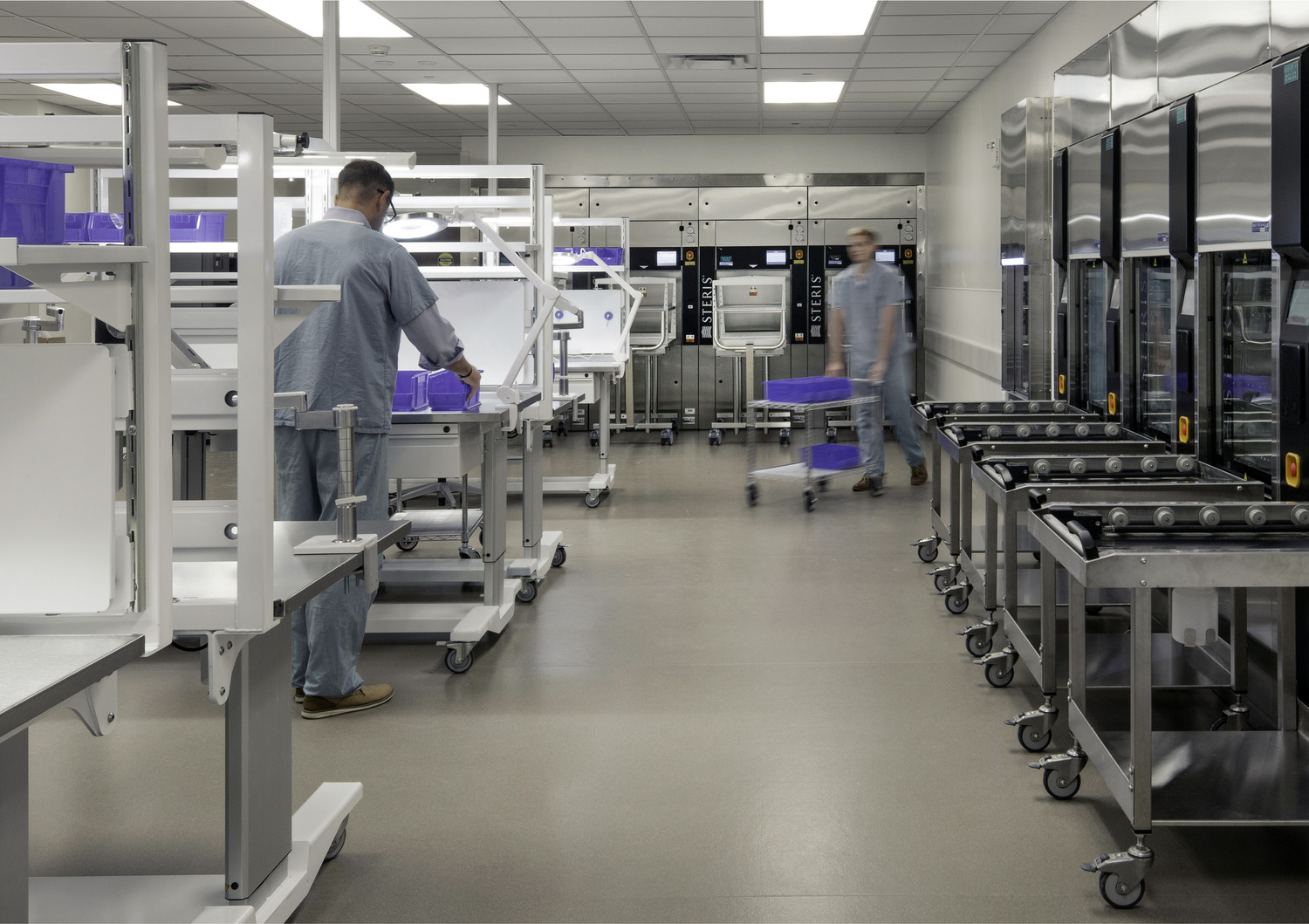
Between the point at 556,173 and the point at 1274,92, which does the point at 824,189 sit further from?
the point at 1274,92

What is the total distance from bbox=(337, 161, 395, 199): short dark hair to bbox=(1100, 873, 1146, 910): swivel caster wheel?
2667 mm

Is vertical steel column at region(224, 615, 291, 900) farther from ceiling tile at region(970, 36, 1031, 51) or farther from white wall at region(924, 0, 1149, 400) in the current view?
ceiling tile at region(970, 36, 1031, 51)

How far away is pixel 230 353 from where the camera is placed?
4621 millimetres

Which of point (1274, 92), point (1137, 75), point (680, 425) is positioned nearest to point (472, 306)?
point (1137, 75)

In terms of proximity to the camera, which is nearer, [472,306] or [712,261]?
[472,306]

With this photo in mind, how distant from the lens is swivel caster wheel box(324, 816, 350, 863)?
8.39 ft

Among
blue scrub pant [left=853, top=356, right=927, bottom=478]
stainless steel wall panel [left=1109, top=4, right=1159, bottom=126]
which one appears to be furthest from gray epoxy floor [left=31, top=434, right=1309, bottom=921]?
blue scrub pant [left=853, top=356, right=927, bottom=478]

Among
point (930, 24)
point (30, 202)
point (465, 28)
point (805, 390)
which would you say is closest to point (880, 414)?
point (805, 390)

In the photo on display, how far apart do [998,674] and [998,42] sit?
4.89 m

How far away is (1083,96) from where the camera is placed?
5.18 meters

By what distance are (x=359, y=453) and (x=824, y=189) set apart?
8686 millimetres

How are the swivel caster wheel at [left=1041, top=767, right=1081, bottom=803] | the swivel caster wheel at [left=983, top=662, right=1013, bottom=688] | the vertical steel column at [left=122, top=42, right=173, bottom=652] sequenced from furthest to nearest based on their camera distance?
the swivel caster wheel at [left=983, top=662, right=1013, bottom=688], the swivel caster wheel at [left=1041, top=767, right=1081, bottom=803], the vertical steel column at [left=122, top=42, right=173, bottom=652]

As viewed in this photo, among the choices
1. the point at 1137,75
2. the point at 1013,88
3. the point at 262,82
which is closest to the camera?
the point at 1137,75

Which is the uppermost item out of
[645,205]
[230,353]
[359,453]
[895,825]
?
[645,205]
